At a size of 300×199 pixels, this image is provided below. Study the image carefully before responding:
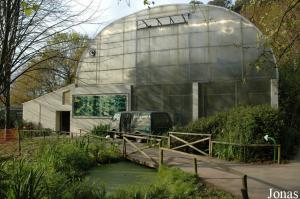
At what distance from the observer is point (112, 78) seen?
2888cm

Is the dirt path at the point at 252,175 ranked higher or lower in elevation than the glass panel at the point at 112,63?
lower

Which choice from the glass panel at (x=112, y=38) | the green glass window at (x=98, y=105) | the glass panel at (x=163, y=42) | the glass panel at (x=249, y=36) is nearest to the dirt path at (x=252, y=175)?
the glass panel at (x=249, y=36)

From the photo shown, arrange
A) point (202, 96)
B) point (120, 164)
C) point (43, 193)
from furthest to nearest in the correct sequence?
point (202, 96)
point (120, 164)
point (43, 193)

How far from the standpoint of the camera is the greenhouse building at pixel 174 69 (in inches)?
937

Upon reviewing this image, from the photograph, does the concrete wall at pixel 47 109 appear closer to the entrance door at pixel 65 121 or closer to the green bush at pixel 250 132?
the entrance door at pixel 65 121

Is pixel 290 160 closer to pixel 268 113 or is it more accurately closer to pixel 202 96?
pixel 268 113

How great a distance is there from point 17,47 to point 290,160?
37.9 ft

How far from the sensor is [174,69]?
26047mm

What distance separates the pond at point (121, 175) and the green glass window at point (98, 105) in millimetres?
12357

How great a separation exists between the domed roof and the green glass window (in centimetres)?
119

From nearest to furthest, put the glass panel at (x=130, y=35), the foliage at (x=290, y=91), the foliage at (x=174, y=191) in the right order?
the foliage at (x=174, y=191) → the foliage at (x=290, y=91) → the glass panel at (x=130, y=35)

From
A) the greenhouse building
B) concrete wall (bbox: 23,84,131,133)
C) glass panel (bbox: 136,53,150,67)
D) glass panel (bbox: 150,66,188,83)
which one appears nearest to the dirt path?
the greenhouse building

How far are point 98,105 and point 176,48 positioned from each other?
747 cm

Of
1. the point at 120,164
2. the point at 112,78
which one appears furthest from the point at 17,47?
the point at 112,78
